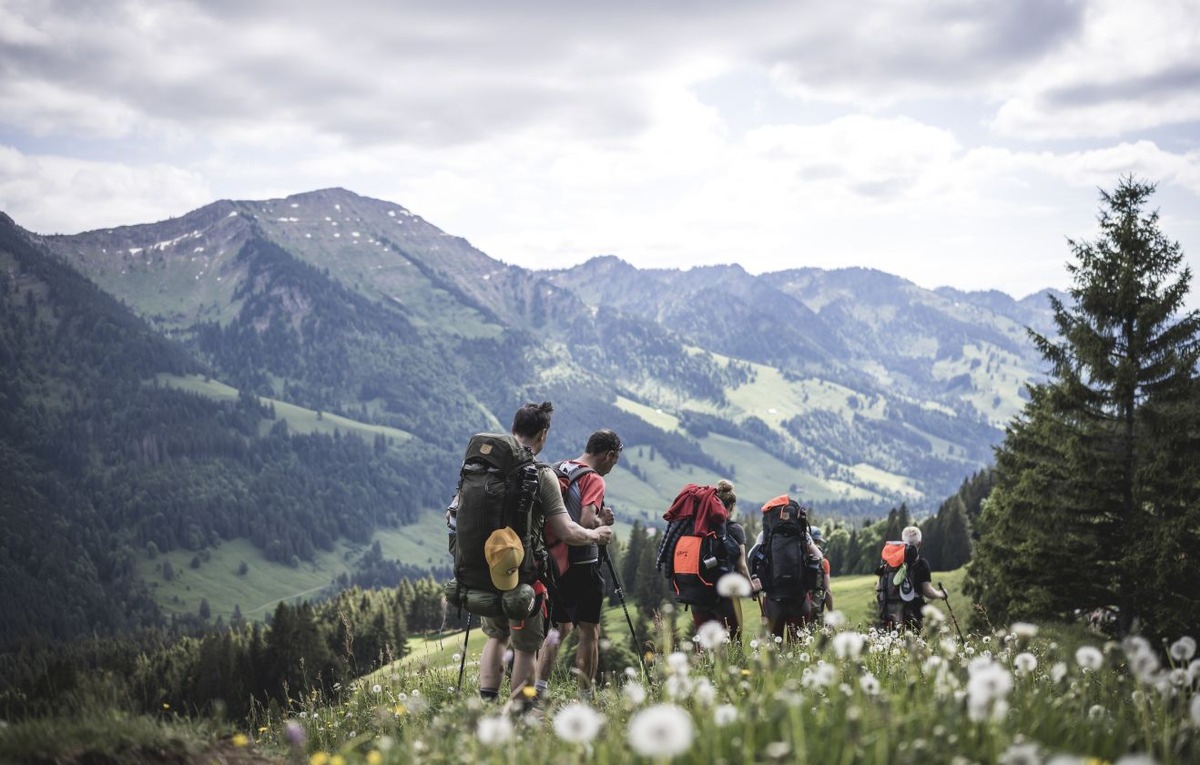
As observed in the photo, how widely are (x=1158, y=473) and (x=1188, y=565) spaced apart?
255 cm

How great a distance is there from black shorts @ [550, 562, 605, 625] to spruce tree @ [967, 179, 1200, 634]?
19.7 metres

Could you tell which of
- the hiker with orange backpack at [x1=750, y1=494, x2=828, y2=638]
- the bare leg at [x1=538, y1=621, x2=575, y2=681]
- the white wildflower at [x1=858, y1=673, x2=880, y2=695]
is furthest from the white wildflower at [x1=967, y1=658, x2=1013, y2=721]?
the hiker with orange backpack at [x1=750, y1=494, x2=828, y2=638]

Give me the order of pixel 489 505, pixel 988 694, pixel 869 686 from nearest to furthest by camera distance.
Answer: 1. pixel 988 694
2. pixel 869 686
3. pixel 489 505

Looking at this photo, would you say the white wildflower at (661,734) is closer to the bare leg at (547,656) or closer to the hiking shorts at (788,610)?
the bare leg at (547,656)

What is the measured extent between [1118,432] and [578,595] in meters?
21.1

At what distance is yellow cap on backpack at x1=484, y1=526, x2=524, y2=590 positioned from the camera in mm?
7742

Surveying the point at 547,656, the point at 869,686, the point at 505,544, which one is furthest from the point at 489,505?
the point at 869,686

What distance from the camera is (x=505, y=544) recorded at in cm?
773

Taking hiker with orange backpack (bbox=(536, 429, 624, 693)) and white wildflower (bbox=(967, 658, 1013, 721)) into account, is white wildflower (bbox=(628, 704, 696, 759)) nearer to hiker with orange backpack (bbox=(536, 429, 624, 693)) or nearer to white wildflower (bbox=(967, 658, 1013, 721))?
white wildflower (bbox=(967, 658, 1013, 721))

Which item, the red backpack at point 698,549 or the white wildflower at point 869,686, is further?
the red backpack at point 698,549

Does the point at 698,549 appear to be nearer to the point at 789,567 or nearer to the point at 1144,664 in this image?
the point at 789,567

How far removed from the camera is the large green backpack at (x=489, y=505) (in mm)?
7887

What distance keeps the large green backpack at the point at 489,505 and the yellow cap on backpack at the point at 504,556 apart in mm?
146


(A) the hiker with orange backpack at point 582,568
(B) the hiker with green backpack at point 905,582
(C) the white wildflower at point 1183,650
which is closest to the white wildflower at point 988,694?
(C) the white wildflower at point 1183,650
